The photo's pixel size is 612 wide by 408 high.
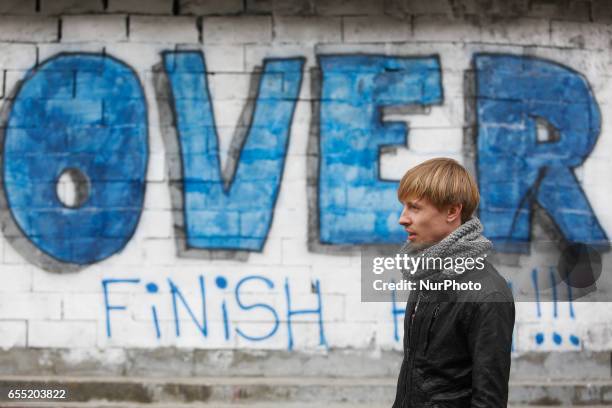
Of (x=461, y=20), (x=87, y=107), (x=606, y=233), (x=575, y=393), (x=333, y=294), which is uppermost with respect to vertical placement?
(x=461, y=20)

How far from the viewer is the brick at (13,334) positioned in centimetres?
562

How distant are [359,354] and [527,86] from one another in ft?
7.33

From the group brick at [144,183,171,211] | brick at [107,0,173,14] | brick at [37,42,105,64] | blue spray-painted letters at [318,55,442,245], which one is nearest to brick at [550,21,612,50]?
blue spray-painted letters at [318,55,442,245]

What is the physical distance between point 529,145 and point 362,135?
1.18 meters

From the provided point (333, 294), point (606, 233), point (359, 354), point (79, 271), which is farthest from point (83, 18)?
point (606, 233)

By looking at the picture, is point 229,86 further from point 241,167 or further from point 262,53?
point 241,167

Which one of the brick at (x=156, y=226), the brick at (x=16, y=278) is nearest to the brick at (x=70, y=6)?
the brick at (x=156, y=226)

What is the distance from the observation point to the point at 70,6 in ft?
18.6

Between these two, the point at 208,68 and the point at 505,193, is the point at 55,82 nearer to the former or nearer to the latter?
the point at 208,68

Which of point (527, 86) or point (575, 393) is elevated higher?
point (527, 86)

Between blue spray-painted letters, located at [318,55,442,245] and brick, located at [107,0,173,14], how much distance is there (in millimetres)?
1177

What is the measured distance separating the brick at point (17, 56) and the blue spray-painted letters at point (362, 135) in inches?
81.4

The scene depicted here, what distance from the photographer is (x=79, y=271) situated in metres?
5.61

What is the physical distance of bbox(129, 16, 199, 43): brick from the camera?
566 cm
